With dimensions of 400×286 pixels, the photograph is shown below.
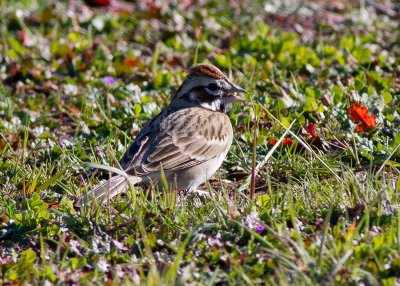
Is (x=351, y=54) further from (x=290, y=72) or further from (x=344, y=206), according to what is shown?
(x=344, y=206)

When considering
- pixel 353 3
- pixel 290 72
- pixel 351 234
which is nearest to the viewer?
pixel 351 234

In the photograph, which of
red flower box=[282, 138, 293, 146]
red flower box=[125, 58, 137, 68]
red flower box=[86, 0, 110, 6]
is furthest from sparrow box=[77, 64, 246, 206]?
red flower box=[86, 0, 110, 6]

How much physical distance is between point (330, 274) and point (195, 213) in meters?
1.54

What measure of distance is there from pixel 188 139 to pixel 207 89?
600 mm

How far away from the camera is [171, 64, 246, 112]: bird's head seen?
749 cm

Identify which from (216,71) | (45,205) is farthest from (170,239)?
(216,71)

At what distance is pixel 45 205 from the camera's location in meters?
6.23

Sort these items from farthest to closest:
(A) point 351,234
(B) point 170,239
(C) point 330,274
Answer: (B) point 170,239
(A) point 351,234
(C) point 330,274

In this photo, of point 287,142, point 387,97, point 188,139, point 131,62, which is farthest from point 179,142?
point 131,62

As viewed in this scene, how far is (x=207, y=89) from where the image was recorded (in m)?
7.57

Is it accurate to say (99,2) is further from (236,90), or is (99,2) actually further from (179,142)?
(179,142)

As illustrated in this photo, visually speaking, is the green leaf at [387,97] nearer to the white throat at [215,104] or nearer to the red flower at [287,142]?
the red flower at [287,142]

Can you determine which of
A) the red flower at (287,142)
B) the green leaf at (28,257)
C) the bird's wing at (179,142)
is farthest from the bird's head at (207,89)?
the green leaf at (28,257)

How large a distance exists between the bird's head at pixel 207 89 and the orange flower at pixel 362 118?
3.24ft
